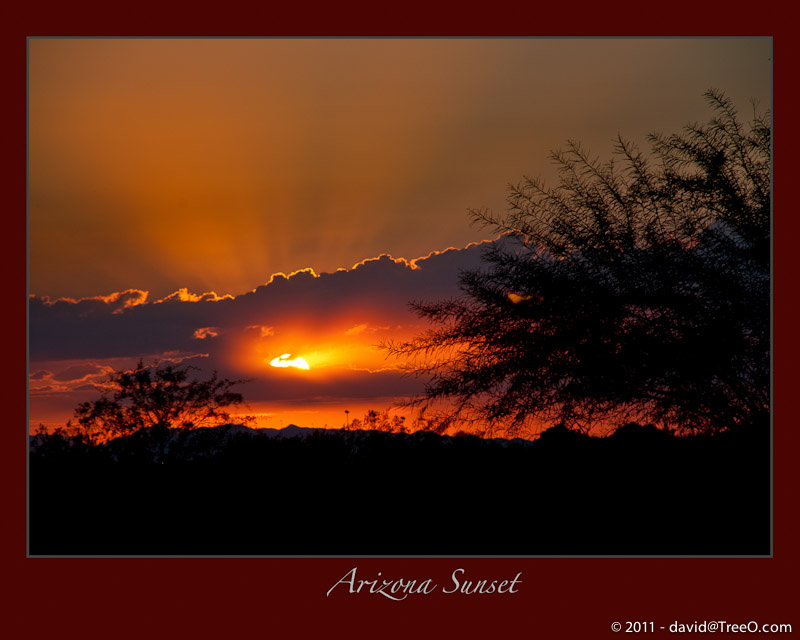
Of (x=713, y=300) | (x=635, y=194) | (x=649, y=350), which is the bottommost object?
(x=649, y=350)

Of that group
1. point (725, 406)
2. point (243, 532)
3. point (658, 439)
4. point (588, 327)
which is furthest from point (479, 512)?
point (725, 406)

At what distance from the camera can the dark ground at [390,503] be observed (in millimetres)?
5719

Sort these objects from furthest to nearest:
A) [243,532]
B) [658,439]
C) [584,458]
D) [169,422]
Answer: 1. [169,422]
2. [658,439]
3. [584,458]
4. [243,532]

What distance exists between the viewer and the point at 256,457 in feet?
21.2

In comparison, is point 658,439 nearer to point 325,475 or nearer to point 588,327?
point 588,327

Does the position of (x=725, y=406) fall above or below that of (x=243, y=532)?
above

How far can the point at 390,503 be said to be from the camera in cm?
586

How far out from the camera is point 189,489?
6.02 meters

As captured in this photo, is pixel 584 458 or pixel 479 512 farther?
pixel 584 458

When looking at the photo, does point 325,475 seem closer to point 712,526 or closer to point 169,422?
point 712,526

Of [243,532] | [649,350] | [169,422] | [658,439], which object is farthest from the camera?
[169,422]

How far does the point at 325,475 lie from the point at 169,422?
18892 millimetres

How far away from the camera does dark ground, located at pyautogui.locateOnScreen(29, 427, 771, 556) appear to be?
225 inches

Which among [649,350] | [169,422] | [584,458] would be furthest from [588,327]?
[169,422]
